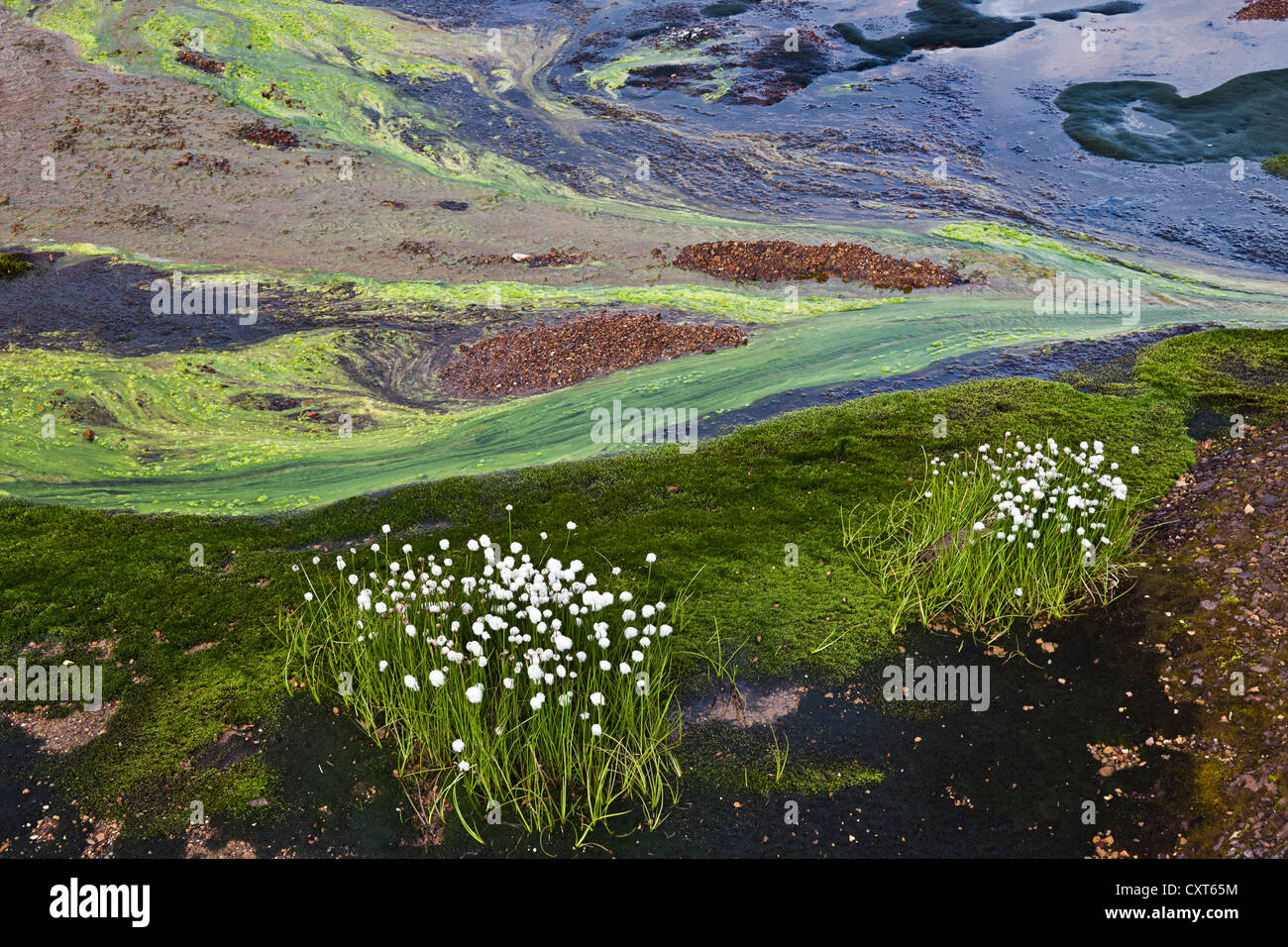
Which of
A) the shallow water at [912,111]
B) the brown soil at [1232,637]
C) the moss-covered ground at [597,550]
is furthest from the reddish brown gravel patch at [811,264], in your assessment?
the brown soil at [1232,637]

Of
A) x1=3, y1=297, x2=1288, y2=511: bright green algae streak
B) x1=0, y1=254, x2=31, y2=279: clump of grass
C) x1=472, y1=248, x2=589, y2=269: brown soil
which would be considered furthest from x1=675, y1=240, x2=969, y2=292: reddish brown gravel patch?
x1=0, y1=254, x2=31, y2=279: clump of grass

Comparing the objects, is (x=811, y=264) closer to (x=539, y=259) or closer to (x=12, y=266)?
(x=539, y=259)

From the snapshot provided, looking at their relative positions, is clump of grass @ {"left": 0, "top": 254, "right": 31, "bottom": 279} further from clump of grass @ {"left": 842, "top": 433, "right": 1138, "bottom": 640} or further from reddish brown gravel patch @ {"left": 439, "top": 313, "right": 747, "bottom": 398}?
clump of grass @ {"left": 842, "top": 433, "right": 1138, "bottom": 640}

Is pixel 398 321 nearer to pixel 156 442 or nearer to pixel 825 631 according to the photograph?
pixel 156 442

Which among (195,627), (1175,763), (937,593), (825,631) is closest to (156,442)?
(195,627)

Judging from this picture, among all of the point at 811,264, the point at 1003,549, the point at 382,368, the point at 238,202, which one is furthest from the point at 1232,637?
the point at 238,202
